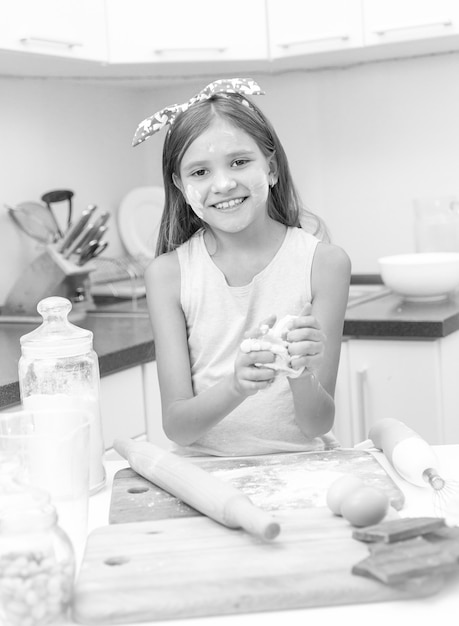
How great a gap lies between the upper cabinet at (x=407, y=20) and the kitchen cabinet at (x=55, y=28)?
28.1 inches

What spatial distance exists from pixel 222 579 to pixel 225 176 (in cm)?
→ 77

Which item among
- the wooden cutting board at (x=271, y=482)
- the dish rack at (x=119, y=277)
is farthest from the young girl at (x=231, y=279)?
the dish rack at (x=119, y=277)

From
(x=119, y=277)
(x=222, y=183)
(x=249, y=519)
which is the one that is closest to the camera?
(x=249, y=519)

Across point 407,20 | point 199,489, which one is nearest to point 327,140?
point 407,20

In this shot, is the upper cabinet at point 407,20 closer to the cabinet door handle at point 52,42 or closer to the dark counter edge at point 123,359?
the cabinet door handle at point 52,42

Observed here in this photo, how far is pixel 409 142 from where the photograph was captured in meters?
2.88

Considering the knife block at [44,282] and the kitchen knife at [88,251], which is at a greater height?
the kitchen knife at [88,251]

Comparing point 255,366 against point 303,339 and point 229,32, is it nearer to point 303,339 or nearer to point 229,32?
point 303,339

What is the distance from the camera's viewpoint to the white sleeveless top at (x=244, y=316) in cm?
148

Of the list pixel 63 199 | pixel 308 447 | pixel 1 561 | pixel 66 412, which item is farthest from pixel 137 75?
pixel 1 561

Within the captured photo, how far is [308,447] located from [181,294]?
331 mm

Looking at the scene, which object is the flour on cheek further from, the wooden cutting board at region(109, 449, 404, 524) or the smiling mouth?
the wooden cutting board at region(109, 449, 404, 524)

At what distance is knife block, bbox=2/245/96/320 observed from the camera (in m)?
2.51

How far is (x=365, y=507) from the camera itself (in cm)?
88
